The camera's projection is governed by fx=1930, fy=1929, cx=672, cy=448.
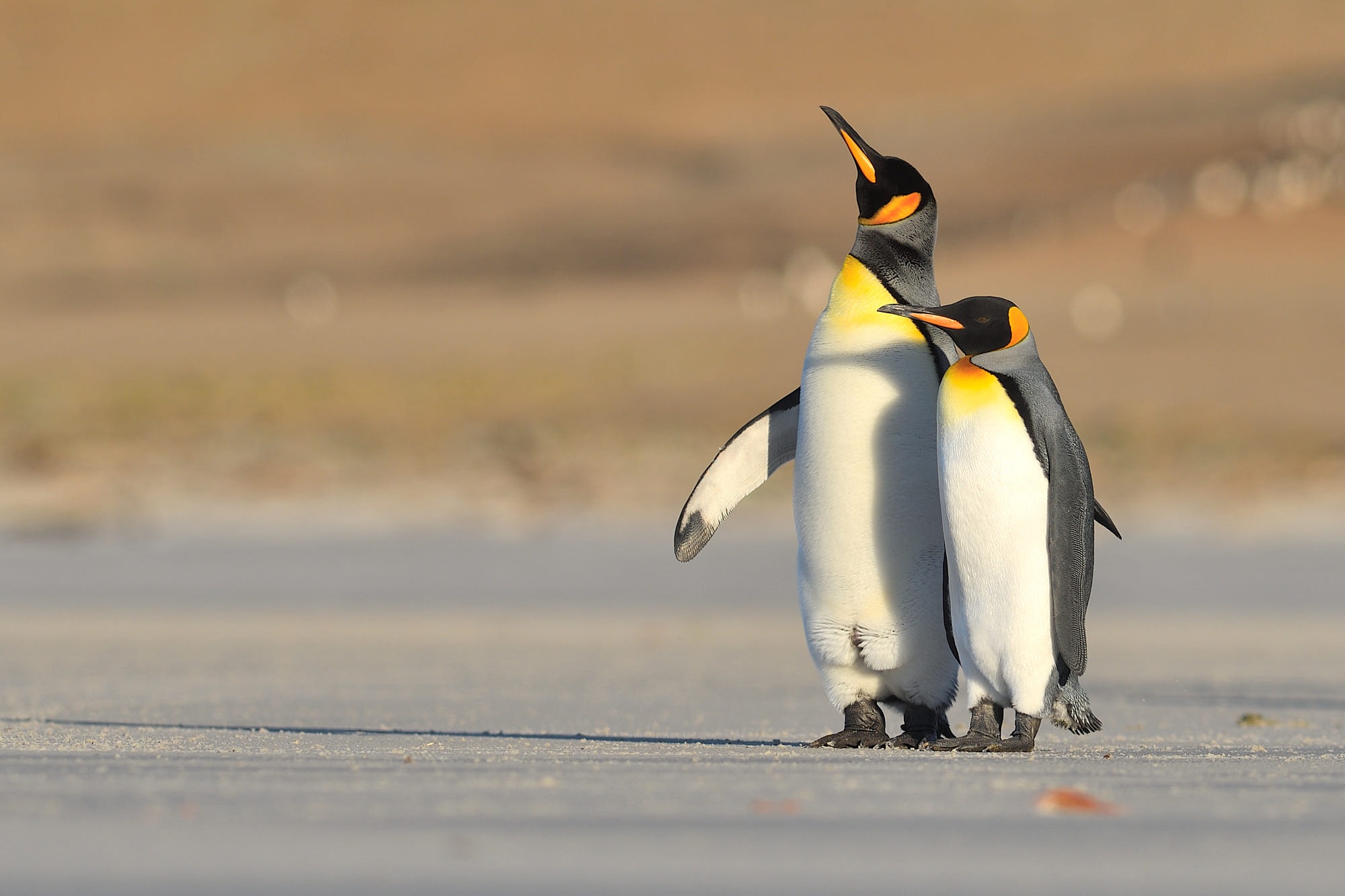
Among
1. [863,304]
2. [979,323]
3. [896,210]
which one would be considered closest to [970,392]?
[979,323]

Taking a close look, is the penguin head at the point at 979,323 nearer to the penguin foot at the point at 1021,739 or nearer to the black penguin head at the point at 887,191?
the black penguin head at the point at 887,191

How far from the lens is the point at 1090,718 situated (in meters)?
4.73

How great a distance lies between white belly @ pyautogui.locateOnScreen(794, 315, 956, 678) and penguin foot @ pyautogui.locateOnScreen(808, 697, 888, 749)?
11 cm

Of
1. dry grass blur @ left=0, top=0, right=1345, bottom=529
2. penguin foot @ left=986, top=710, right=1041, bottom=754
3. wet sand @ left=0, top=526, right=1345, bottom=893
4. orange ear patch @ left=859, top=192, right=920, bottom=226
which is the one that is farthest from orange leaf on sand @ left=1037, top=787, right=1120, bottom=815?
dry grass blur @ left=0, top=0, right=1345, bottom=529

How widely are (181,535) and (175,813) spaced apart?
10.3 m

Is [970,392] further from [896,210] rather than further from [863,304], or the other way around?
[896,210]

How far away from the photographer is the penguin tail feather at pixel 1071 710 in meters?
4.67

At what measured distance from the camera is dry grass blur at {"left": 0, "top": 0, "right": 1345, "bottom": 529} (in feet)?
56.9

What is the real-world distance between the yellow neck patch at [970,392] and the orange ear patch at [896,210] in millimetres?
630

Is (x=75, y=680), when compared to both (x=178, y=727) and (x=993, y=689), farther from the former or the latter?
(x=993, y=689)

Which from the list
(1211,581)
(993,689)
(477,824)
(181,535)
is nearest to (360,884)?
(477,824)

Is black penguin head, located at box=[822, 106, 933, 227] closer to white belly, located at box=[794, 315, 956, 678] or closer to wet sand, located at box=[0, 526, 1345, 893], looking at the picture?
white belly, located at box=[794, 315, 956, 678]

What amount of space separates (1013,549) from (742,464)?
3.93 ft

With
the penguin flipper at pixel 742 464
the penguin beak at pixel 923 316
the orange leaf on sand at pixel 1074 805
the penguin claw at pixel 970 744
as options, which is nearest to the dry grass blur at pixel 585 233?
the penguin flipper at pixel 742 464
